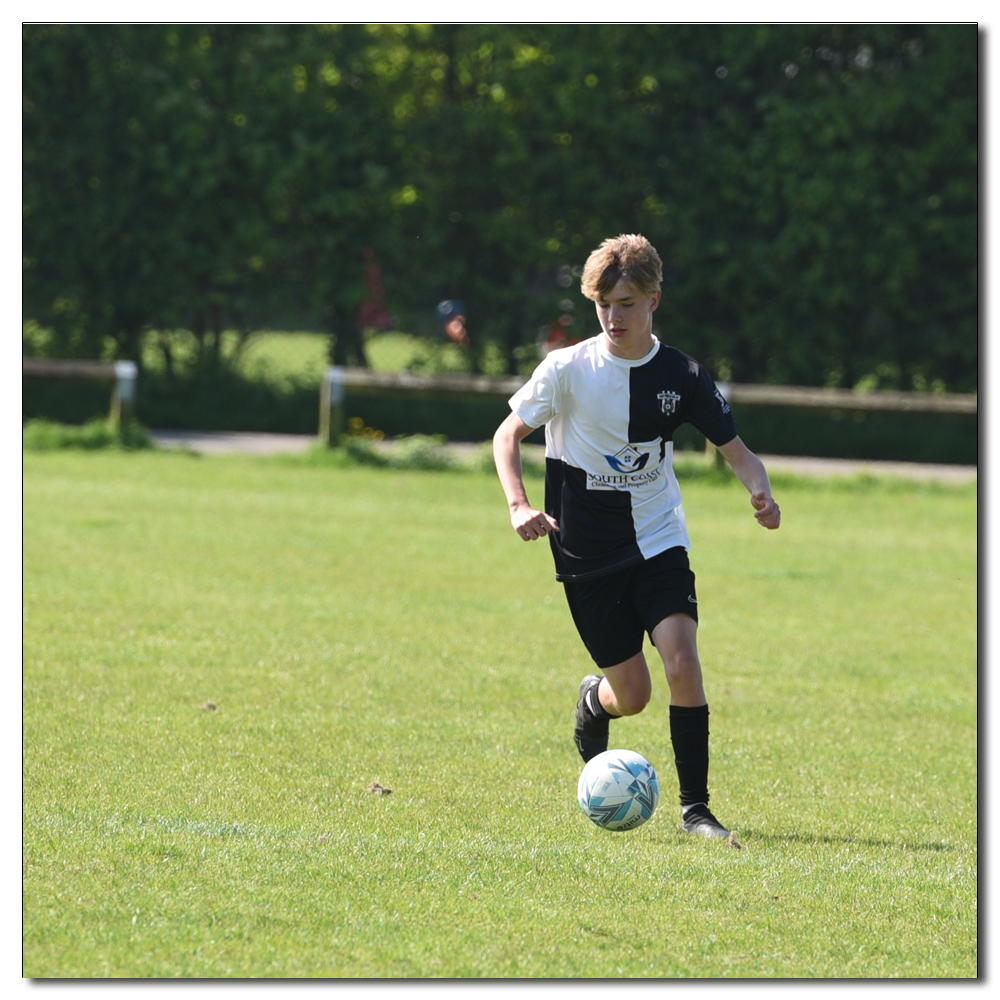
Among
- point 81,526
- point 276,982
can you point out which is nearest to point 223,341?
point 81,526

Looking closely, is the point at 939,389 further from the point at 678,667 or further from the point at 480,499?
the point at 678,667

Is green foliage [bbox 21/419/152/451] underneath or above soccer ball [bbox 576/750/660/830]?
above

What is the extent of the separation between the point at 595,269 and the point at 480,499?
9768 mm

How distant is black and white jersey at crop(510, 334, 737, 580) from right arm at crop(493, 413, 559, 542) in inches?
2.6

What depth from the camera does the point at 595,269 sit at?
502cm

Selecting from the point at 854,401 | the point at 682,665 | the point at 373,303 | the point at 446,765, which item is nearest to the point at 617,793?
the point at 682,665

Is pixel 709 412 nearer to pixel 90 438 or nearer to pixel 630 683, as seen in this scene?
pixel 630 683

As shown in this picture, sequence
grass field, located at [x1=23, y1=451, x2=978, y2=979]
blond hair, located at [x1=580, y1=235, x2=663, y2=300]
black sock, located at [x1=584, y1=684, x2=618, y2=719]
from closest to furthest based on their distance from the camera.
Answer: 1. grass field, located at [x1=23, y1=451, x2=978, y2=979]
2. blond hair, located at [x1=580, y1=235, x2=663, y2=300]
3. black sock, located at [x1=584, y1=684, x2=618, y2=719]

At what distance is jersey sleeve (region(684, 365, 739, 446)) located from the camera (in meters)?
5.28

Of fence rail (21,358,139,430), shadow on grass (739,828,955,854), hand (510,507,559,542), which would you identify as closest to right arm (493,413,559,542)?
hand (510,507,559,542)

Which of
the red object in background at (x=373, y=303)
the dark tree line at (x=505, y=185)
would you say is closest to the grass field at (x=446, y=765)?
the dark tree line at (x=505, y=185)

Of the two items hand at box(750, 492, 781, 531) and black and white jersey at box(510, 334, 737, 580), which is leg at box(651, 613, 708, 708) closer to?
black and white jersey at box(510, 334, 737, 580)

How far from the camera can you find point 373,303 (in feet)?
63.8

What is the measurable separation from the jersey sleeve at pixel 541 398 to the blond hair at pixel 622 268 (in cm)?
35
